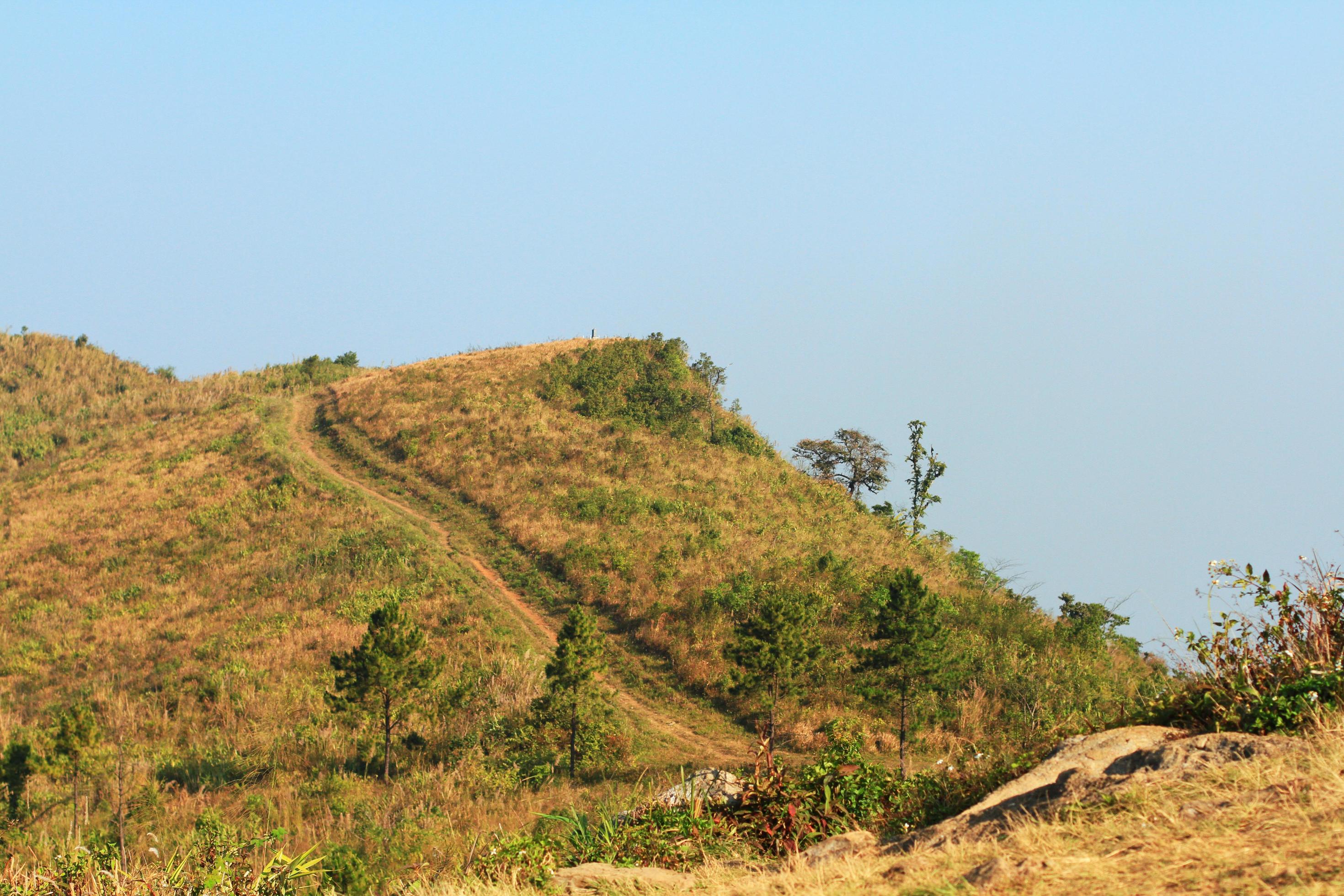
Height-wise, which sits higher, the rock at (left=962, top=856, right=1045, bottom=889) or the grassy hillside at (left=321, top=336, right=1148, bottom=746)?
the grassy hillside at (left=321, top=336, right=1148, bottom=746)

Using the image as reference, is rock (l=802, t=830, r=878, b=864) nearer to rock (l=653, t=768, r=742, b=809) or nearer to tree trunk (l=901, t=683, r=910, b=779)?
rock (l=653, t=768, r=742, b=809)

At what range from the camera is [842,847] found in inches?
229

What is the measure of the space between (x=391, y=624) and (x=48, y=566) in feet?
75.5

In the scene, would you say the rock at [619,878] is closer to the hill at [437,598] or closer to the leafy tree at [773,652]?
the hill at [437,598]

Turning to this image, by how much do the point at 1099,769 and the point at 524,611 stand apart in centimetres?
2452

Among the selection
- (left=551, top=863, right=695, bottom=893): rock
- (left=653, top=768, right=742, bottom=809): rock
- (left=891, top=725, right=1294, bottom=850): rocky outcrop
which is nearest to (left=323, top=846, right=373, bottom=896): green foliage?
(left=653, top=768, right=742, bottom=809): rock

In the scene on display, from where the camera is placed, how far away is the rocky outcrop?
506 cm

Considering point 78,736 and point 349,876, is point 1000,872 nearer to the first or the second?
point 349,876

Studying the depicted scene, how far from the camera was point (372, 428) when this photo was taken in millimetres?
44312

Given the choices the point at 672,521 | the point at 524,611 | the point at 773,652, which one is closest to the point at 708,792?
the point at 773,652

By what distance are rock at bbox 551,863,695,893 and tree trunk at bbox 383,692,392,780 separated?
47.7 feet

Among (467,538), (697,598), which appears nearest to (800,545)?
(697,598)

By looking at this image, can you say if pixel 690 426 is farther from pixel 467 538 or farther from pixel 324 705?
pixel 324 705

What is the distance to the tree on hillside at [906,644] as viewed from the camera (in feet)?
63.4
